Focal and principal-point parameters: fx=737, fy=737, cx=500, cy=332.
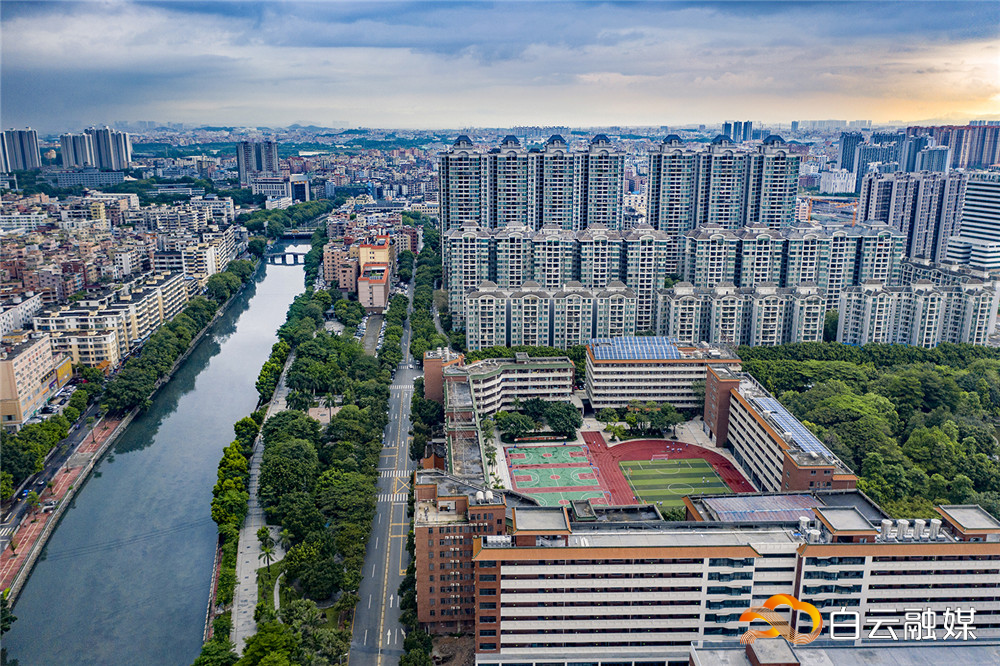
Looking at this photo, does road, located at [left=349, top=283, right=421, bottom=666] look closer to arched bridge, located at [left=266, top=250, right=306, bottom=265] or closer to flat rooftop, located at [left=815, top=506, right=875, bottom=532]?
flat rooftop, located at [left=815, top=506, right=875, bottom=532]

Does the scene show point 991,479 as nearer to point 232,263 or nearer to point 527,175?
point 527,175

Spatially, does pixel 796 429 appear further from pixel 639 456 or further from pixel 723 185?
pixel 723 185

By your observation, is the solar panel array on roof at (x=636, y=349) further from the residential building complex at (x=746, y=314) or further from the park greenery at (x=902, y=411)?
the residential building complex at (x=746, y=314)

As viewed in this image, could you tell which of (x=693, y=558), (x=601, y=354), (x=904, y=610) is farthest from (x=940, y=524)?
(x=601, y=354)

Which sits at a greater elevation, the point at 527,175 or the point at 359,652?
the point at 527,175

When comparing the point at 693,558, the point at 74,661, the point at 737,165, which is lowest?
the point at 74,661

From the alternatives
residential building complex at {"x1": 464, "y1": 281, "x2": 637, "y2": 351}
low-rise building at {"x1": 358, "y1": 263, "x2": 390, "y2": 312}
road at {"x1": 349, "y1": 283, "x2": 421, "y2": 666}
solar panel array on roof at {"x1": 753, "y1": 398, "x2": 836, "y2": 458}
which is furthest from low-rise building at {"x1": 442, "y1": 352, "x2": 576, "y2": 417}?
low-rise building at {"x1": 358, "y1": 263, "x2": 390, "y2": 312}
